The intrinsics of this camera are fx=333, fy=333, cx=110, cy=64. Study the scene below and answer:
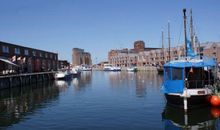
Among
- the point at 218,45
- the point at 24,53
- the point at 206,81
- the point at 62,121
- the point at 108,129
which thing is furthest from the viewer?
the point at 218,45

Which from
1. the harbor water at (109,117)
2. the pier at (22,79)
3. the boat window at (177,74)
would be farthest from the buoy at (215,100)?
the pier at (22,79)

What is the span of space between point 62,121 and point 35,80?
215ft

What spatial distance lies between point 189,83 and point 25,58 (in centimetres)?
7206

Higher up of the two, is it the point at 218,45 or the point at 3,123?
the point at 218,45

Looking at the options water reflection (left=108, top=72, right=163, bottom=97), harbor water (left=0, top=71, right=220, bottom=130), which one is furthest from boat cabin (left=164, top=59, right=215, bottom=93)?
water reflection (left=108, top=72, right=163, bottom=97)

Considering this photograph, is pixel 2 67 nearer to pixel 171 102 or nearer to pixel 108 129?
pixel 171 102

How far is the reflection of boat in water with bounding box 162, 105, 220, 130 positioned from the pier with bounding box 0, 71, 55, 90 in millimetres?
42996

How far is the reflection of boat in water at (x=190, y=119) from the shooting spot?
26594 mm

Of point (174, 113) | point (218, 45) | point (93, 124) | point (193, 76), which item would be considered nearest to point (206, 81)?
point (193, 76)

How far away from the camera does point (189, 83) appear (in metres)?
32.3

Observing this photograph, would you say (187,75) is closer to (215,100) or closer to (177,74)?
(177,74)

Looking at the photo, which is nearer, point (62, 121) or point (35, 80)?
point (62, 121)

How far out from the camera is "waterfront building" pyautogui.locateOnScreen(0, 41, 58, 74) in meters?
82.6

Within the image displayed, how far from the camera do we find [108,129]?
25.4m
